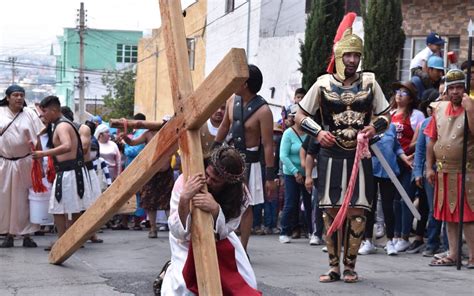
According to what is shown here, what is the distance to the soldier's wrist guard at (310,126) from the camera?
9102 millimetres

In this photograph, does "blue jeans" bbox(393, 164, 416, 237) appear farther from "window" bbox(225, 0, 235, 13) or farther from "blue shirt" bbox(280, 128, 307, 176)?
"window" bbox(225, 0, 235, 13)

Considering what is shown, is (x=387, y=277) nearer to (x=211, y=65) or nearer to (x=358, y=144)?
(x=358, y=144)

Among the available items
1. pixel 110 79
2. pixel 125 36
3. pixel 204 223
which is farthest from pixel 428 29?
pixel 125 36

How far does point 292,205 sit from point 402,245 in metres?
1.95

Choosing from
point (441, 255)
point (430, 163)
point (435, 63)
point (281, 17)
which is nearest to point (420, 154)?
point (430, 163)

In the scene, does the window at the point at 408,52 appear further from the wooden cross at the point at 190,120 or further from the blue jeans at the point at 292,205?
the wooden cross at the point at 190,120

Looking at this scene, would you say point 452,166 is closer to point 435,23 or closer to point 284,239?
point 284,239

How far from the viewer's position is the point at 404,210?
12.0m

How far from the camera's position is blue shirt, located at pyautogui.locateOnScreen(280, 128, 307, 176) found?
13297 mm

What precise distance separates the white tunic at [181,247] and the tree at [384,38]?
1496cm

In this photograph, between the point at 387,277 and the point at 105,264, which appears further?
the point at 105,264

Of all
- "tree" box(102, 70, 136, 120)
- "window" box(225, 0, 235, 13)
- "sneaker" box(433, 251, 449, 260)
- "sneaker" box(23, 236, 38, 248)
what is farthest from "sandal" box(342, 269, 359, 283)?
"tree" box(102, 70, 136, 120)

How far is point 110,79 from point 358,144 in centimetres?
6248

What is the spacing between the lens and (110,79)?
70375mm
